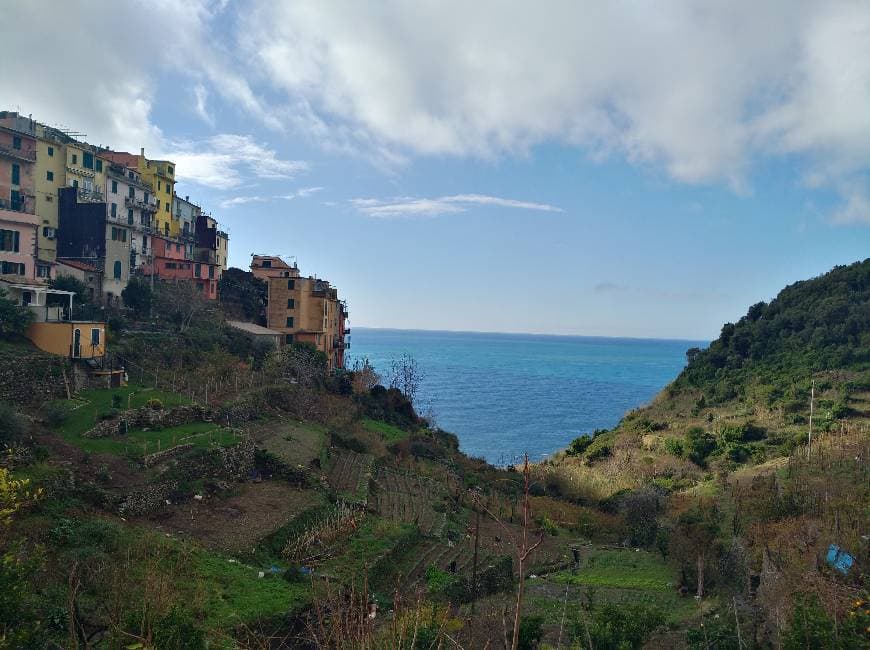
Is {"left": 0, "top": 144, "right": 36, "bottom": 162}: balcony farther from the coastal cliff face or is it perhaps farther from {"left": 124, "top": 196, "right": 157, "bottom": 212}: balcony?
the coastal cliff face

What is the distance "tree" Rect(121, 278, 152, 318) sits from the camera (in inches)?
1454

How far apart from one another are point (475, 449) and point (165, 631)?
5399 cm

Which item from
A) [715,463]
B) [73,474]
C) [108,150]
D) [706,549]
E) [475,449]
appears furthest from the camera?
[475,449]

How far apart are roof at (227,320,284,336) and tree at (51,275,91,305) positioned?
10969 millimetres

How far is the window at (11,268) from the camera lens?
30812 mm

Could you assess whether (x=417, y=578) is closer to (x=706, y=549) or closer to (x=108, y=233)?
(x=706, y=549)

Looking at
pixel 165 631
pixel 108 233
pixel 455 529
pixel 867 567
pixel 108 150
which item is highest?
pixel 108 150

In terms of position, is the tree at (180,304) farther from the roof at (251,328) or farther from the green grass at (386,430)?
the green grass at (386,430)

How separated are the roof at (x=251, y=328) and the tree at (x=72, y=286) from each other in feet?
36.0

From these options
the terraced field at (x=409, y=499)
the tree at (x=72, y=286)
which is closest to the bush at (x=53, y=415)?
the terraced field at (x=409, y=499)

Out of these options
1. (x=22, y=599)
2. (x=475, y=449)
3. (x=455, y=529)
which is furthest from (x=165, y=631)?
(x=475, y=449)

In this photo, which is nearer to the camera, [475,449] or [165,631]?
[165,631]

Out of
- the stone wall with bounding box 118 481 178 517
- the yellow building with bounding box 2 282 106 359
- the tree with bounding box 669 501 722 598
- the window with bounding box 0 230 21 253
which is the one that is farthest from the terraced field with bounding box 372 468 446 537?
the window with bounding box 0 230 21 253

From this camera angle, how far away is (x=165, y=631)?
8750 mm
